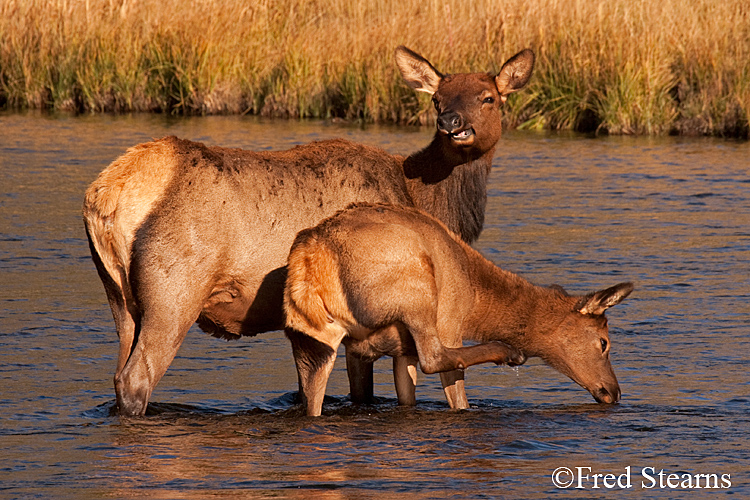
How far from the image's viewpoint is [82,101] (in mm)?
21984

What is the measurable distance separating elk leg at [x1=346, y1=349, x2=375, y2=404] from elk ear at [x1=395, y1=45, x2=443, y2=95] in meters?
2.02

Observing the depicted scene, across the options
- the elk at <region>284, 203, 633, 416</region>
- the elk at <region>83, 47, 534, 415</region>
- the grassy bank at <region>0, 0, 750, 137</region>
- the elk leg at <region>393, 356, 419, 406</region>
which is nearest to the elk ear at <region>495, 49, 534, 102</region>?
the elk at <region>83, 47, 534, 415</region>

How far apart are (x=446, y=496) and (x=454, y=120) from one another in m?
2.81

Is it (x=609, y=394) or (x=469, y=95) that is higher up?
(x=469, y=95)

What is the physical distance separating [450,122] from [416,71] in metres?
1.02

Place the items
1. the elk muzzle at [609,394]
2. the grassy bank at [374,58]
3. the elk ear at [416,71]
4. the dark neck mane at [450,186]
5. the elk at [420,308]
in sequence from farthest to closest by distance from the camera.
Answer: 1. the grassy bank at [374,58]
2. the elk ear at [416,71]
3. the dark neck mane at [450,186]
4. the elk muzzle at [609,394]
5. the elk at [420,308]

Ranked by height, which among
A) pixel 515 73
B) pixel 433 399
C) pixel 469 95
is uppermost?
pixel 515 73

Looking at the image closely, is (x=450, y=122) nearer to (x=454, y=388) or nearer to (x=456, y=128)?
(x=456, y=128)

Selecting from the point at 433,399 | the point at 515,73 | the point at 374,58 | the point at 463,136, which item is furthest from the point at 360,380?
the point at 374,58

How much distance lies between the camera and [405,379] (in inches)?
308

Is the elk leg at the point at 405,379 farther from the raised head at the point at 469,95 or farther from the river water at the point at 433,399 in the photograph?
the raised head at the point at 469,95

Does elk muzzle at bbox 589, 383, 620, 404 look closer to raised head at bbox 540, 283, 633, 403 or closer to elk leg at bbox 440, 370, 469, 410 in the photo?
raised head at bbox 540, 283, 633, 403

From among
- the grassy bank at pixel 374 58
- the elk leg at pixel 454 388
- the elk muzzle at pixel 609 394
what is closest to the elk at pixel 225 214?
the elk leg at pixel 454 388

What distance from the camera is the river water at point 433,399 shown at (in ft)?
21.0
